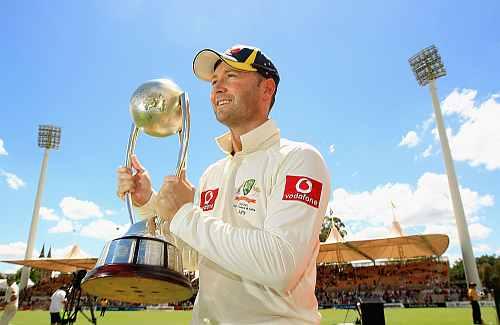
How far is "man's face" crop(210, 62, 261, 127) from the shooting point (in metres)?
1.92

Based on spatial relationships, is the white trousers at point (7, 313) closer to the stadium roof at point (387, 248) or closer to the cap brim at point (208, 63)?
the cap brim at point (208, 63)

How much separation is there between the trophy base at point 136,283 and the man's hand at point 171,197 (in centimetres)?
25

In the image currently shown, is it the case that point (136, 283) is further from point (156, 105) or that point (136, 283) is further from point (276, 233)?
point (156, 105)

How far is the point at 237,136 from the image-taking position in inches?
82.1

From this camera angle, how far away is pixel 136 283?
151cm

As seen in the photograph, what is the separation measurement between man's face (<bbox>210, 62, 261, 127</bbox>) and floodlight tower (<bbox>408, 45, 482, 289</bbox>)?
29582 mm

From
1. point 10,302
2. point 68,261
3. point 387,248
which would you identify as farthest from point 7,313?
point 387,248

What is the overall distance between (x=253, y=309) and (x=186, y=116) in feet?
3.18

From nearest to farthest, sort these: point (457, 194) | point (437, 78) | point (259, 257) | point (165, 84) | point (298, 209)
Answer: point (259, 257) < point (298, 209) < point (165, 84) < point (457, 194) < point (437, 78)

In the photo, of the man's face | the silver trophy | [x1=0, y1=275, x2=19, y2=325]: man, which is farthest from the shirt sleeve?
[x1=0, y1=275, x2=19, y2=325]: man

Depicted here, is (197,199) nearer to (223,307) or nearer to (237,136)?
(237,136)

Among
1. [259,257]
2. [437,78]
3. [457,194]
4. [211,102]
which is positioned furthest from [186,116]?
[437,78]

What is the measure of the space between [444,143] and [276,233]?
34164 mm

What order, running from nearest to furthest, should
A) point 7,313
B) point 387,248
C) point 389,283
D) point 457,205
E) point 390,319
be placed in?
point 7,313 < point 390,319 < point 387,248 < point 457,205 < point 389,283
